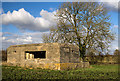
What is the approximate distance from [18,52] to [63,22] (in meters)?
9.18

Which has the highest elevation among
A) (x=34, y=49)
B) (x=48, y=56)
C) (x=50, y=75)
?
(x=34, y=49)

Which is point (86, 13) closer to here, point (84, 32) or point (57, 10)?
point (84, 32)

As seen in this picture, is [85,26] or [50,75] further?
[85,26]

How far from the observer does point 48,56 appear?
1188 centimetres

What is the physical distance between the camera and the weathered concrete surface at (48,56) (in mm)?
11680

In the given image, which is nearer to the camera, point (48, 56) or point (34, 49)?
point (48, 56)

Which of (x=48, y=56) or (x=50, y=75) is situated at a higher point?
(x=48, y=56)

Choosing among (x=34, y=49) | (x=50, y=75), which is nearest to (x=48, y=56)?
(x=34, y=49)

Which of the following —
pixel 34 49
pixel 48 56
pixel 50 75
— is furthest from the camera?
pixel 34 49

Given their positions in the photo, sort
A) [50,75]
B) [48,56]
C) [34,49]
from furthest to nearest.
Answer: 1. [34,49]
2. [48,56]
3. [50,75]

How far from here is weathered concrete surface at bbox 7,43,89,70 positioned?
38.3ft

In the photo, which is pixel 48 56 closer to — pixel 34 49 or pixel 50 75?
pixel 34 49

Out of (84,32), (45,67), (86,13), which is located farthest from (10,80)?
(86,13)

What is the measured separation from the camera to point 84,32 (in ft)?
62.9
